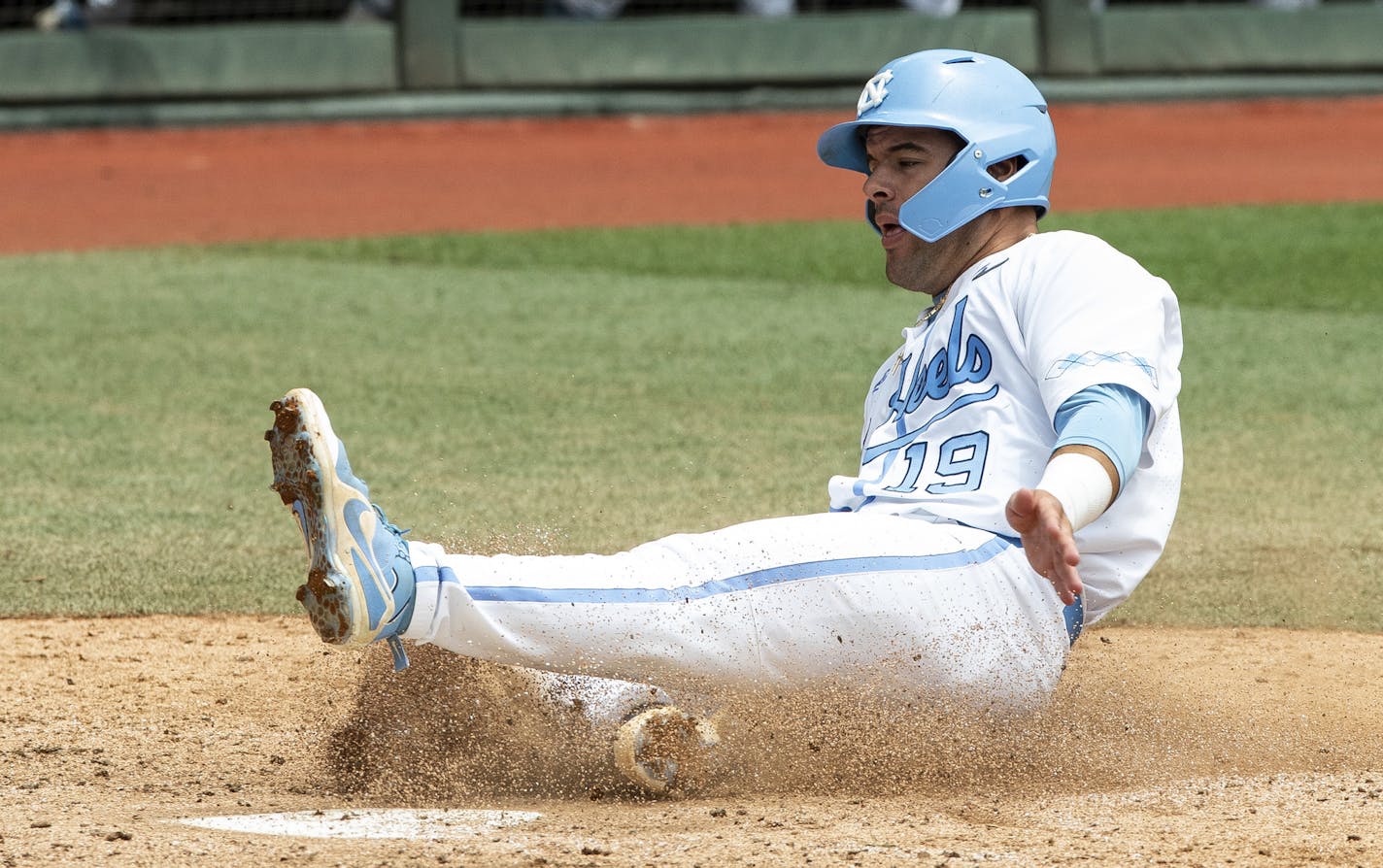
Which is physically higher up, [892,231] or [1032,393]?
[892,231]

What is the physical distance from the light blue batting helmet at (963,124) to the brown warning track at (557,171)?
828 cm

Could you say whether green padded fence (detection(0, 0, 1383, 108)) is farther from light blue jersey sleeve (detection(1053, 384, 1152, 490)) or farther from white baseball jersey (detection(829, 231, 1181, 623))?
light blue jersey sleeve (detection(1053, 384, 1152, 490))

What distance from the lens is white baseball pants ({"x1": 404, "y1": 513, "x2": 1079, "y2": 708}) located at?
2811 mm

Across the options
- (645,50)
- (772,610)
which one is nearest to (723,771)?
(772,610)

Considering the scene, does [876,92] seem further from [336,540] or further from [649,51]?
[649,51]

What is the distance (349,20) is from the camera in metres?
14.6

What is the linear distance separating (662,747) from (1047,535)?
0.76 meters

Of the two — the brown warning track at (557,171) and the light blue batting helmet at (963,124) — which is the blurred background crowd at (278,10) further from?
the light blue batting helmet at (963,124)

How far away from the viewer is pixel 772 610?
9.41ft

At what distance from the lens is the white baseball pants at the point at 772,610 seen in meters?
2.81

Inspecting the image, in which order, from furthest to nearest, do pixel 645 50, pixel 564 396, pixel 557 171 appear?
pixel 645 50 → pixel 557 171 → pixel 564 396

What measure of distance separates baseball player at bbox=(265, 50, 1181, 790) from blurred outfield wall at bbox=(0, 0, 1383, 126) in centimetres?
1121

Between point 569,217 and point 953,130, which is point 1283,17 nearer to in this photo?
point 569,217

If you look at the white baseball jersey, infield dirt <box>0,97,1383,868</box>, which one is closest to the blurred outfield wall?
infield dirt <box>0,97,1383,868</box>
